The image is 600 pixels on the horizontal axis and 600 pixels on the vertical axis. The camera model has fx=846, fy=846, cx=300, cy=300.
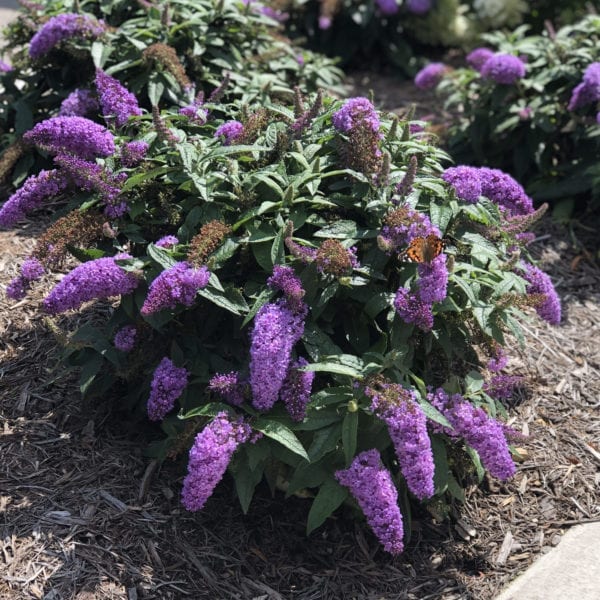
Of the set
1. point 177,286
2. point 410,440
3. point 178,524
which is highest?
point 177,286

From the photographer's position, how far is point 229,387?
3.18m

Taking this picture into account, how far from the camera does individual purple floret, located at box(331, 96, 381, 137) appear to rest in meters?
3.51

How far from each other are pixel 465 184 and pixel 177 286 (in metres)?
1.32

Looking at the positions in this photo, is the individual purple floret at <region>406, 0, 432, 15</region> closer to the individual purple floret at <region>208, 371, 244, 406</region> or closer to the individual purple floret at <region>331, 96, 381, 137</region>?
the individual purple floret at <region>331, 96, 381, 137</region>

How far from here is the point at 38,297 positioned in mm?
4145

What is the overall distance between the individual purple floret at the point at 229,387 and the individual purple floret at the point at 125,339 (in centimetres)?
40

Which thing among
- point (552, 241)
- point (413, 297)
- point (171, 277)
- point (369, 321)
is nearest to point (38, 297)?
point (171, 277)

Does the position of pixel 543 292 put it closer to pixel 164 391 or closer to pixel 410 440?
pixel 410 440

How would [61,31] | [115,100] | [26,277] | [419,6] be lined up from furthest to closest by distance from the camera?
1. [419,6]
2. [61,31]
3. [115,100]
4. [26,277]

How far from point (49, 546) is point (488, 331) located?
1889mm

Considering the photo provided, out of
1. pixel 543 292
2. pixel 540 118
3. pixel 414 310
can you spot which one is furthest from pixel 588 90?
pixel 414 310

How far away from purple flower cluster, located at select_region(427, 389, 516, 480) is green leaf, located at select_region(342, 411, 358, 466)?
17.1 inches

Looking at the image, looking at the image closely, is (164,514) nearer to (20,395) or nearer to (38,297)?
(20,395)

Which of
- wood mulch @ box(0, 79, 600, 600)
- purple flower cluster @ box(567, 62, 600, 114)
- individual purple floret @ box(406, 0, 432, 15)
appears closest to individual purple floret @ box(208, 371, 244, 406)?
wood mulch @ box(0, 79, 600, 600)
